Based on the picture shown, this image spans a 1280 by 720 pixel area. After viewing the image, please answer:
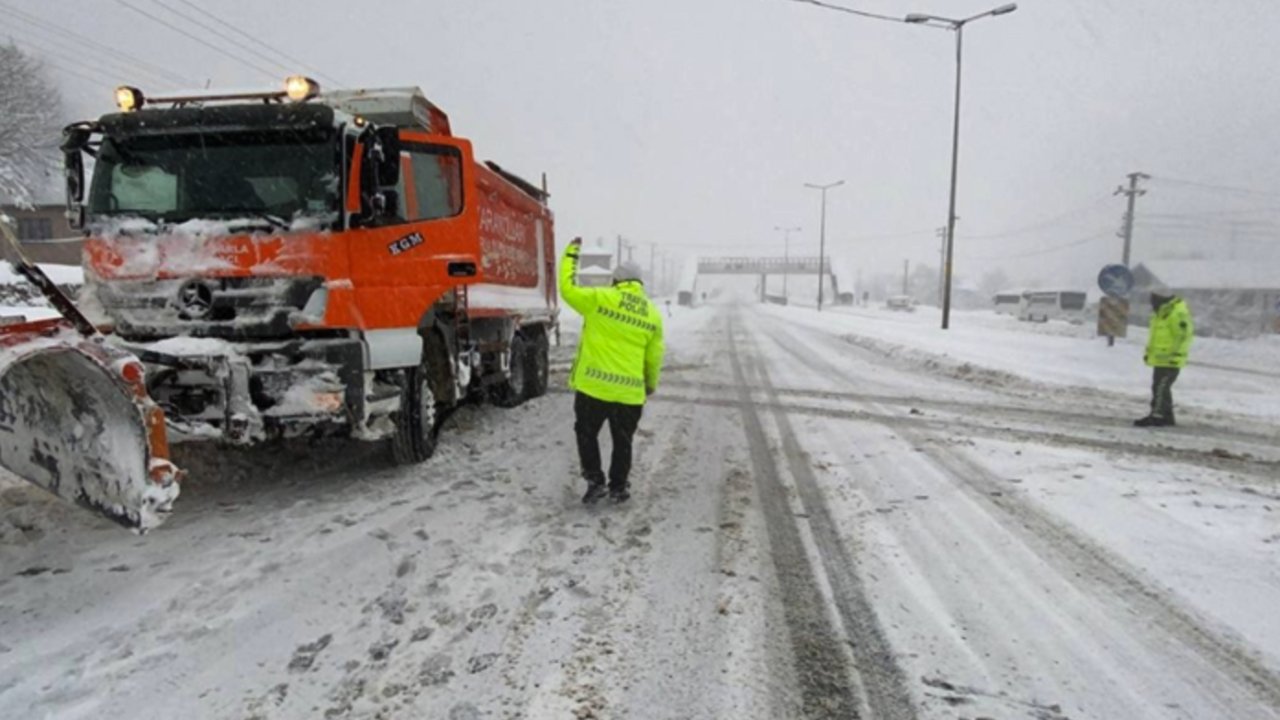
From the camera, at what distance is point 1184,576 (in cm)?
385

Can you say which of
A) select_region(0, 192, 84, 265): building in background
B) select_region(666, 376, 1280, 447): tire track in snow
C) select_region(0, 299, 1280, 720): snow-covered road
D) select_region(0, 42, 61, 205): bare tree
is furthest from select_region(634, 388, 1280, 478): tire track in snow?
select_region(0, 192, 84, 265): building in background

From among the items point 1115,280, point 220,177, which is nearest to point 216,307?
point 220,177

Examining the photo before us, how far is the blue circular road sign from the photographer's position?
1681cm

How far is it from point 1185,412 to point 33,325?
12.2 meters

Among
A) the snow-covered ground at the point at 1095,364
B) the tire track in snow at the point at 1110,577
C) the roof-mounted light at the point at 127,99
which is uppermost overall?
the roof-mounted light at the point at 127,99

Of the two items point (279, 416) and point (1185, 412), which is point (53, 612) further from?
point (1185, 412)

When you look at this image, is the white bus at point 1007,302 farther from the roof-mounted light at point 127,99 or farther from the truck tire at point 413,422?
the roof-mounted light at point 127,99

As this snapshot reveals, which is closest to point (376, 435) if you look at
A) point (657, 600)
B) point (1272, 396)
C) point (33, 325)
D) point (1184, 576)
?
point (33, 325)

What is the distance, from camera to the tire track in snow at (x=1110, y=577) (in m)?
2.94

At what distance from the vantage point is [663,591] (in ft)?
11.9

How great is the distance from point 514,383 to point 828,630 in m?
6.90

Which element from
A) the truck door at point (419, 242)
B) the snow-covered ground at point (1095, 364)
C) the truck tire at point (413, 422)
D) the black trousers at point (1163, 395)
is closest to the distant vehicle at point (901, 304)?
the snow-covered ground at point (1095, 364)

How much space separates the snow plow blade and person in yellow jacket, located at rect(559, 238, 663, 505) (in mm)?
2399

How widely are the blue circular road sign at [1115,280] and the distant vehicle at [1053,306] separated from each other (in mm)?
34646
